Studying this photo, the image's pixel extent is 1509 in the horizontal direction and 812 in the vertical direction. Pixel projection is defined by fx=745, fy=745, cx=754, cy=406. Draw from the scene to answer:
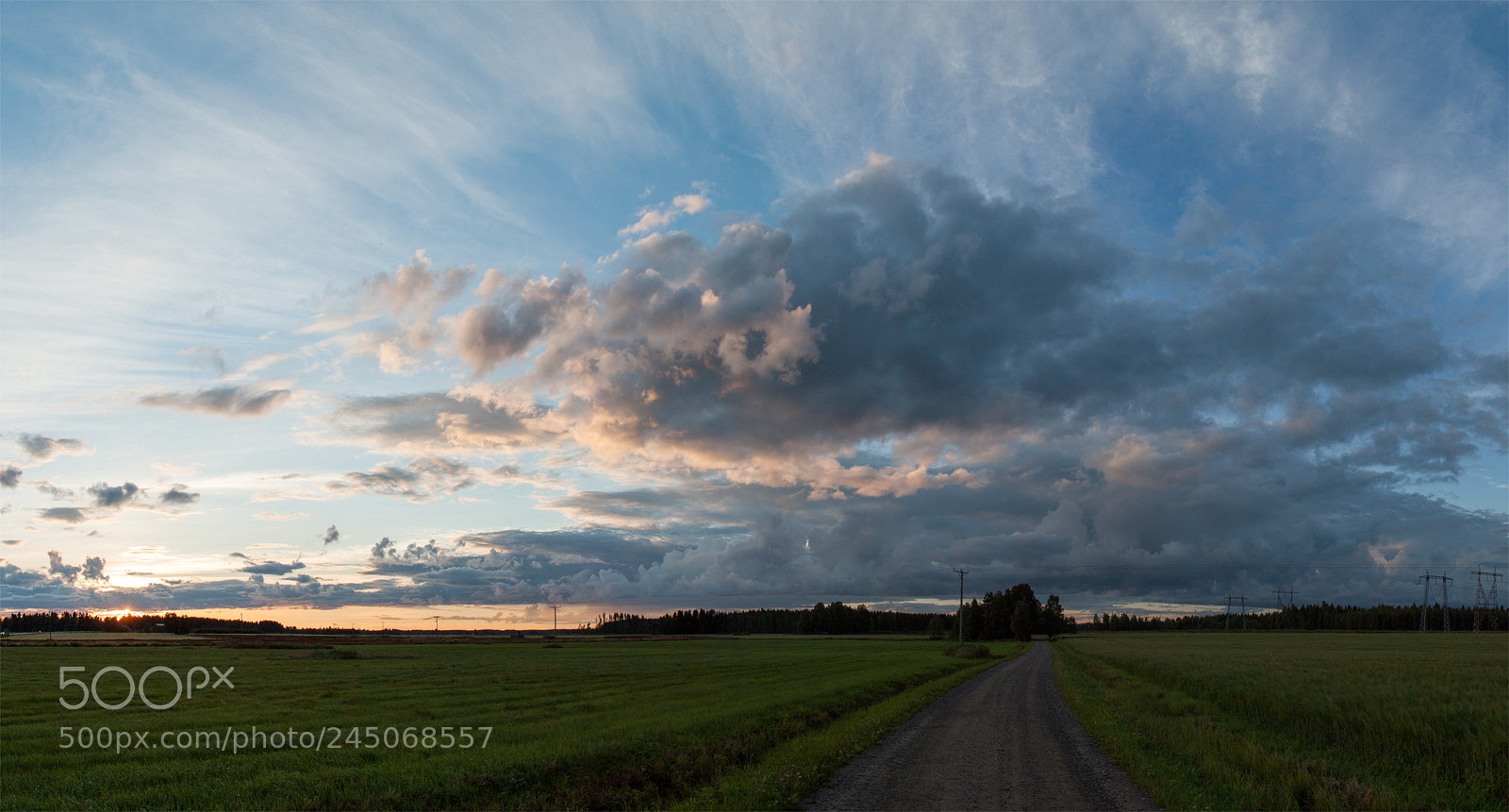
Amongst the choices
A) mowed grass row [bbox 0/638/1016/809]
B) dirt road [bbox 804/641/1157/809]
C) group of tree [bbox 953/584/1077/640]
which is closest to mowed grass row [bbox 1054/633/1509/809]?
dirt road [bbox 804/641/1157/809]

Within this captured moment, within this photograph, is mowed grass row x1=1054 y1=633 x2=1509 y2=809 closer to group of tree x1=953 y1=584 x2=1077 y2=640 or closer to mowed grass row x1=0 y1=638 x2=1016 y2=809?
mowed grass row x1=0 y1=638 x2=1016 y2=809

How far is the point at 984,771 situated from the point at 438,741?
16.6 meters

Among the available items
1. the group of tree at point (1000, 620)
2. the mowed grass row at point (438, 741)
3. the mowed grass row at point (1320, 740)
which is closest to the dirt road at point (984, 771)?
the mowed grass row at point (1320, 740)

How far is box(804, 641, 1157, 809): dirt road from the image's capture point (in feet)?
50.0

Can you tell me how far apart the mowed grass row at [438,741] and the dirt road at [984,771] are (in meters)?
2.22

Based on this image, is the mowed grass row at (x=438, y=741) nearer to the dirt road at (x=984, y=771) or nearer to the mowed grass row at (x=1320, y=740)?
the dirt road at (x=984, y=771)

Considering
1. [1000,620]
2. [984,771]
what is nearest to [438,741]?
[984,771]

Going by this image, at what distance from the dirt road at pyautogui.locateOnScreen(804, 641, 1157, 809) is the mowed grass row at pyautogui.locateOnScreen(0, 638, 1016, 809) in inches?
87.4

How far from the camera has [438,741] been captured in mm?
23516

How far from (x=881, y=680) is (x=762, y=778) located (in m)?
32.1

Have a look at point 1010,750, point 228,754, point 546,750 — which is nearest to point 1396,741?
point 1010,750

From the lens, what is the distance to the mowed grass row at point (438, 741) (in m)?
16.8

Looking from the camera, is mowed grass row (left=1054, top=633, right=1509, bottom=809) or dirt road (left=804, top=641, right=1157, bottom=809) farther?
mowed grass row (left=1054, top=633, right=1509, bottom=809)

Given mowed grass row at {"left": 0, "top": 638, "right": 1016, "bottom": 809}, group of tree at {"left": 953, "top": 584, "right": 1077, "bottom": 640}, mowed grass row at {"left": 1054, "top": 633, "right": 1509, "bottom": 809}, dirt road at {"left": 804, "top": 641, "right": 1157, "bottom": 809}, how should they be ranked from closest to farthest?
dirt road at {"left": 804, "top": 641, "right": 1157, "bottom": 809}
mowed grass row at {"left": 1054, "top": 633, "right": 1509, "bottom": 809}
mowed grass row at {"left": 0, "top": 638, "right": 1016, "bottom": 809}
group of tree at {"left": 953, "top": 584, "right": 1077, "bottom": 640}
